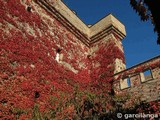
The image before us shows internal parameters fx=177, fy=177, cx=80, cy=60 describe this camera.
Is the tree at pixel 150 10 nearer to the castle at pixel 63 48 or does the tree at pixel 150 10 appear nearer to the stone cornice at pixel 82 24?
the castle at pixel 63 48

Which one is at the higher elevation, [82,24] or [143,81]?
[82,24]

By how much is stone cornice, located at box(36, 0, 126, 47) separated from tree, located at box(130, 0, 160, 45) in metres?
9.90

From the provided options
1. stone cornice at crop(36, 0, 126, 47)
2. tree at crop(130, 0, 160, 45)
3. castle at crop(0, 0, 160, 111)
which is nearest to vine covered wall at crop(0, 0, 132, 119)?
castle at crop(0, 0, 160, 111)

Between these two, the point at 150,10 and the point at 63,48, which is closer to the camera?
the point at 150,10

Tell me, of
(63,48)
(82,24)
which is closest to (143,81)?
(63,48)

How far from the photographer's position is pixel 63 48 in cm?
1331

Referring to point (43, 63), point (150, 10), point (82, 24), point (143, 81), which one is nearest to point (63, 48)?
point (43, 63)

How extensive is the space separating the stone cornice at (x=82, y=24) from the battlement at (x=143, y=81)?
17.6 ft

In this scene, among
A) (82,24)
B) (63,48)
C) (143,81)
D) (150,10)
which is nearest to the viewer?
(150,10)

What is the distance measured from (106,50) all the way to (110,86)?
11.7ft

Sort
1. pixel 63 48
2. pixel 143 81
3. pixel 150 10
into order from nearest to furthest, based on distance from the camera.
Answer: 1. pixel 150 10
2. pixel 143 81
3. pixel 63 48

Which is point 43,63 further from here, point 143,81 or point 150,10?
point 150,10

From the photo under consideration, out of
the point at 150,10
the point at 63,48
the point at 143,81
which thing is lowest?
the point at 150,10

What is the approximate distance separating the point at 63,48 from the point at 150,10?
37.6 feet
